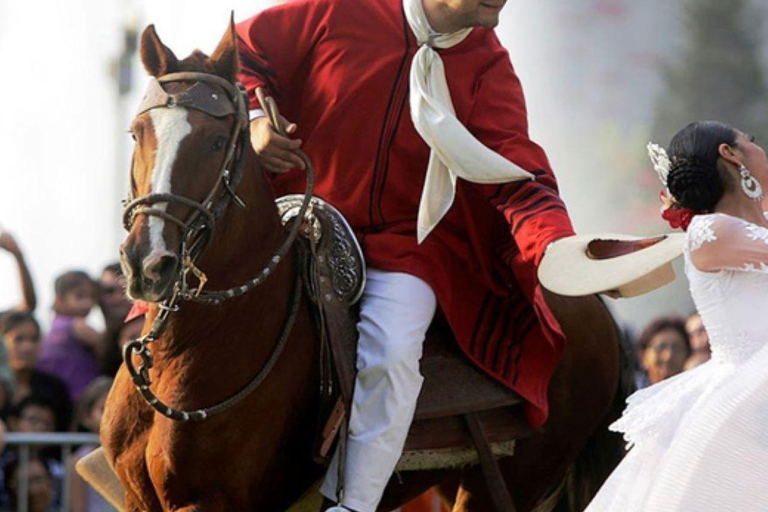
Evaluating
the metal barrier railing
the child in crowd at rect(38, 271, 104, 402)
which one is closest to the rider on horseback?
the metal barrier railing

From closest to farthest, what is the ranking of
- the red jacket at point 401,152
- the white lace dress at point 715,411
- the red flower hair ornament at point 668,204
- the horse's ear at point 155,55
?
the white lace dress at point 715,411
the horse's ear at point 155,55
the red flower hair ornament at point 668,204
the red jacket at point 401,152

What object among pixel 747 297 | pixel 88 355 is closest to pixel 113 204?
pixel 88 355

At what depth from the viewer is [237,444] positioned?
5.96m

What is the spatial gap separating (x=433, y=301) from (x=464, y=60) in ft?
2.93

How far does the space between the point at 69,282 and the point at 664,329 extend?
3.32 m

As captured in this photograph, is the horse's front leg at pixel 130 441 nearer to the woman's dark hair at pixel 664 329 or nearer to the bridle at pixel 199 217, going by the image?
the bridle at pixel 199 217

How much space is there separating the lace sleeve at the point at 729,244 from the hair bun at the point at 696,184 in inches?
9.0

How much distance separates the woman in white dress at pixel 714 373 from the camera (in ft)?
18.0

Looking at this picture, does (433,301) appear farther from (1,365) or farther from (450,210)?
(1,365)

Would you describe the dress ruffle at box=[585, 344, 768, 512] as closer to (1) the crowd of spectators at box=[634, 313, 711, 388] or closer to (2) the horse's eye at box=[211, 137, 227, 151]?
(2) the horse's eye at box=[211, 137, 227, 151]

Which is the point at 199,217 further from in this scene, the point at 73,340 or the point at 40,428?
the point at 73,340

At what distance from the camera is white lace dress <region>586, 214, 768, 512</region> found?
18.0 ft

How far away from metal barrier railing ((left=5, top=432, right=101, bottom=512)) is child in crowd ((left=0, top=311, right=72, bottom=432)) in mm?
390

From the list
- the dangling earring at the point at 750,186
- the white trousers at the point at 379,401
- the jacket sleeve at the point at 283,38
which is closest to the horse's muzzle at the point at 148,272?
the white trousers at the point at 379,401
